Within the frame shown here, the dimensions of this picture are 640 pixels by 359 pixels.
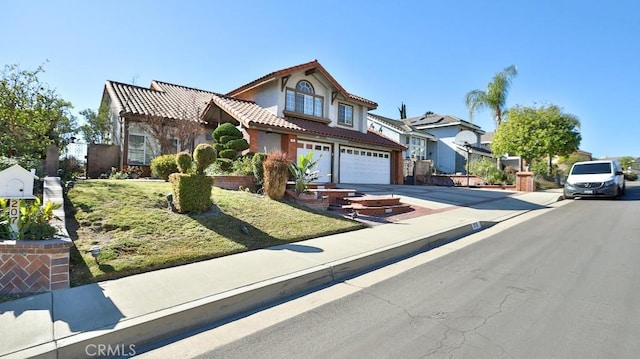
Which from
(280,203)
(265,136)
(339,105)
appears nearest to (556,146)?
(339,105)

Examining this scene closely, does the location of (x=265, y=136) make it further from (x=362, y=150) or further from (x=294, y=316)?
(x=294, y=316)

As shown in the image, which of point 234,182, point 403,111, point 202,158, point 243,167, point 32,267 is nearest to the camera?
point 32,267

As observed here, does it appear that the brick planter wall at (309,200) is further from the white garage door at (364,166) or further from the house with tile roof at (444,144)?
the house with tile roof at (444,144)

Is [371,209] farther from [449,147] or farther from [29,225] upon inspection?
[449,147]

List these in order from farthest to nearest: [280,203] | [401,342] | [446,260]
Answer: [280,203]
[446,260]
[401,342]

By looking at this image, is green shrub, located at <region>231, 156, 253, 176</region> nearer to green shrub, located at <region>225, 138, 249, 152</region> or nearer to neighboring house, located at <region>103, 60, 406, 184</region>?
green shrub, located at <region>225, 138, 249, 152</region>

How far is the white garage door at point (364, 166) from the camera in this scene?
19828mm

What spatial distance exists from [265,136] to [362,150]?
6469mm

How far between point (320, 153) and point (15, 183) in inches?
562

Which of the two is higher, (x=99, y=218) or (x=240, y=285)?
(x=99, y=218)

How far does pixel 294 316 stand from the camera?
4.06 m

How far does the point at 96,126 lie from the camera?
19.0 meters

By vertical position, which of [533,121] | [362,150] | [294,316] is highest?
[533,121]

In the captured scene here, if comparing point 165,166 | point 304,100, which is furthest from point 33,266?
point 304,100
